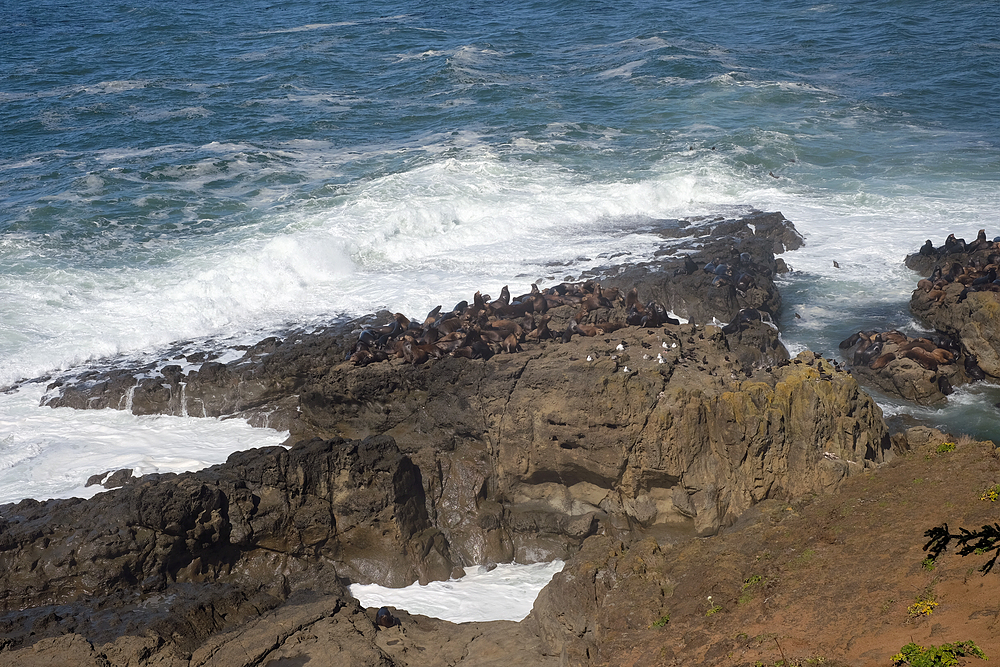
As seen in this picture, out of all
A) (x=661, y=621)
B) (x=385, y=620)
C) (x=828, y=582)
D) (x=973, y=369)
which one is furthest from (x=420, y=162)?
(x=828, y=582)

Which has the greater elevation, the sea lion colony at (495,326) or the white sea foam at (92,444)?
the sea lion colony at (495,326)

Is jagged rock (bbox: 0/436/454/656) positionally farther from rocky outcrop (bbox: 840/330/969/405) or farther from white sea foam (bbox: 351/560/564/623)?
rocky outcrop (bbox: 840/330/969/405)

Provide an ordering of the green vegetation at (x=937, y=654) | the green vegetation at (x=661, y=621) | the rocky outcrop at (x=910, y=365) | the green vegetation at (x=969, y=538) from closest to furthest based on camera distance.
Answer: the green vegetation at (x=969, y=538), the green vegetation at (x=937, y=654), the green vegetation at (x=661, y=621), the rocky outcrop at (x=910, y=365)

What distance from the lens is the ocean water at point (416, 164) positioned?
59.1 ft

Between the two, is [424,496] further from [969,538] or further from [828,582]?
[969,538]

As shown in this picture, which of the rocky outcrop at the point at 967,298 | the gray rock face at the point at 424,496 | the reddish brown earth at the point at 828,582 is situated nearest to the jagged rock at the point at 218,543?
the gray rock face at the point at 424,496

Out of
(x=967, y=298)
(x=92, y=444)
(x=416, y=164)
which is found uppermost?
(x=416, y=164)

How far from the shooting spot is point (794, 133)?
2905 cm

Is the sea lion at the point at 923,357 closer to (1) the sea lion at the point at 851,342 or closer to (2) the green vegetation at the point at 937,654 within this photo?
(1) the sea lion at the point at 851,342

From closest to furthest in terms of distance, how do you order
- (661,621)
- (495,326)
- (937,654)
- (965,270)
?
(937,654) → (661,621) → (495,326) → (965,270)

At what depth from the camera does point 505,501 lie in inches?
482

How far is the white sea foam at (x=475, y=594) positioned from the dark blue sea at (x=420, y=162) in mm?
4040

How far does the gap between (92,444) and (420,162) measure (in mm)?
15627

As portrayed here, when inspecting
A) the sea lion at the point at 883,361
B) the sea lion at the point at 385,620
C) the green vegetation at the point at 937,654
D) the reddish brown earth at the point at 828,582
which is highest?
the green vegetation at the point at 937,654
